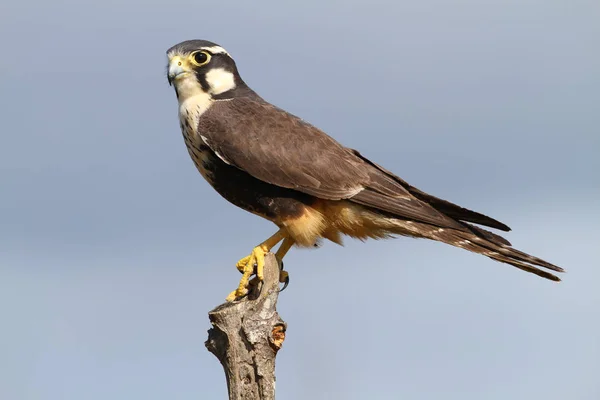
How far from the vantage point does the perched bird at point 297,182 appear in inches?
219

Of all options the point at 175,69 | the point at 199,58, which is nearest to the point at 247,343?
the point at 175,69

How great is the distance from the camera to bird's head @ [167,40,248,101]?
606cm

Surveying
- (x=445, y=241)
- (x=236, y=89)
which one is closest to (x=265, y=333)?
(x=445, y=241)

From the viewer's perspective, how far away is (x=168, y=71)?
608 centimetres

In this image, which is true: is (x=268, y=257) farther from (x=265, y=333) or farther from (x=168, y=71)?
(x=168, y=71)

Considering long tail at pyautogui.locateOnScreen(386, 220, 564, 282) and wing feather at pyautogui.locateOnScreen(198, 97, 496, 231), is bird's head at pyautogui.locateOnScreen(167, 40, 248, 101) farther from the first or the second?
long tail at pyautogui.locateOnScreen(386, 220, 564, 282)

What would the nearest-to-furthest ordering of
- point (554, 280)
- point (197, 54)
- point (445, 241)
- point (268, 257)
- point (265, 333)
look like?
point (265, 333), point (268, 257), point (554, 280), point (445, 241), point (197, 54)

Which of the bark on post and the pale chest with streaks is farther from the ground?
the pale chest with streaks

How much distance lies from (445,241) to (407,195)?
385mm

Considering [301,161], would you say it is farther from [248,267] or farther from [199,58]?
[199,58]

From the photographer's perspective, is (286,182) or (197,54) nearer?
(286,182)

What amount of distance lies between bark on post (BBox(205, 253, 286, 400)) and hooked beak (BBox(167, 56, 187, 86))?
2.18 m

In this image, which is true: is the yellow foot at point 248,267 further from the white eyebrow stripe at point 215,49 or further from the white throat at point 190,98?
the white eyebrow stripe at point 215,49

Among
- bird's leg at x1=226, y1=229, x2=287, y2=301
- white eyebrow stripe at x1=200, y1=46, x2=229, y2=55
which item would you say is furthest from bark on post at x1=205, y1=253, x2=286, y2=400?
white eyebrow stripe at x1=200, y1=46, x2=229, y2=55
